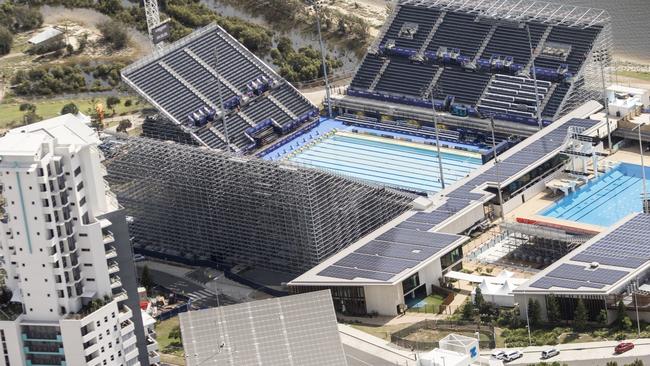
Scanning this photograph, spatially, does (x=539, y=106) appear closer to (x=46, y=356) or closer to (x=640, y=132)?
(x=640, y=132)

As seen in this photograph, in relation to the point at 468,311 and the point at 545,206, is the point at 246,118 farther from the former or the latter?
the point at 468,311

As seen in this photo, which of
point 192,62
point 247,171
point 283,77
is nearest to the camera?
point 247,171

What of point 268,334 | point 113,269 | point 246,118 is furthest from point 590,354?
point 246,118

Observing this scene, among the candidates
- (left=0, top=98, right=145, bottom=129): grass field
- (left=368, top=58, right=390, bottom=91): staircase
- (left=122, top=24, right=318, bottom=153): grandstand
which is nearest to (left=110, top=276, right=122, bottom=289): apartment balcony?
→ (left=122, top=24, right=318, bottom=153): grandstand

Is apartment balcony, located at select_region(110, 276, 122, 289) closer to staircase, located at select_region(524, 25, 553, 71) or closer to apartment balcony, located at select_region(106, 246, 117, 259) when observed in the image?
apartment balcony, located at select_region(106, 246, 117, 259)

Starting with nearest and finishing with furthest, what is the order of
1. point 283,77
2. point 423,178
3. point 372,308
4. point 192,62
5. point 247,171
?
point 372,308 → point 247,171 → point 423,178 → point 192,62 → point 283,77

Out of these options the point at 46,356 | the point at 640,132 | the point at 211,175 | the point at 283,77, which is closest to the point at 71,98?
the point at 283,77
